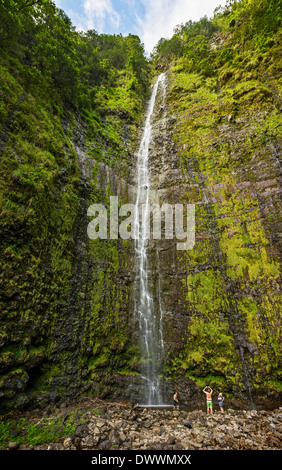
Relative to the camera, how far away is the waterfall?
A: 34.5 ft

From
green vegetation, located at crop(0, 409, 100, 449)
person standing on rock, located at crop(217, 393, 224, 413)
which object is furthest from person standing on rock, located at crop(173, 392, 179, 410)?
green vegetation, located at crop(0, 409, 100, 449)

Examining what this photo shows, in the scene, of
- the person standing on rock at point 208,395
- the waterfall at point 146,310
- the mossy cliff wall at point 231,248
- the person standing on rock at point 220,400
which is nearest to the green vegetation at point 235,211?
the mossy cliff wall at point 231,248

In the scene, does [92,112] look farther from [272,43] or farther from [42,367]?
[42,367]

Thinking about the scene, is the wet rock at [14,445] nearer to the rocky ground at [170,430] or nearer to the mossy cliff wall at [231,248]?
the rocky ground at [170,430]

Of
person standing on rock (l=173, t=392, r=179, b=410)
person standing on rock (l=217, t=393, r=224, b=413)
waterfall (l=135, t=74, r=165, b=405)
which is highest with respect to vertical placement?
waterfall (l=135, t=74, r=165, b=405)

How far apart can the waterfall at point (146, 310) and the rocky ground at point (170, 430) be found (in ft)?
5.17

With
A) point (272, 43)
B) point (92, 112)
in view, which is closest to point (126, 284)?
point (92, 112)

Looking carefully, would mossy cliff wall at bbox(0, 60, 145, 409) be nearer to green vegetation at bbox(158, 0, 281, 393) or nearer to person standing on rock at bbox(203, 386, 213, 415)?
person standing on rock at bbox(203, 386, 213, 415)

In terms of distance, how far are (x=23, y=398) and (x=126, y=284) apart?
6.68 meters

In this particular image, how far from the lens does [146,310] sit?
39.9 feet

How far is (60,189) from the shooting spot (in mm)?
10891

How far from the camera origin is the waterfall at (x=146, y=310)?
10.5 meters

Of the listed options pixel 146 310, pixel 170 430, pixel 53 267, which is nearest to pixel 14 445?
pixel 170 430

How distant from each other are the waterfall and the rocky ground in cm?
157
